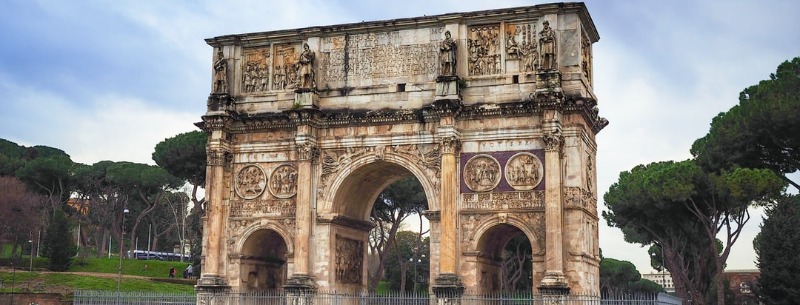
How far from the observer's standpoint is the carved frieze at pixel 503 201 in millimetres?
22995

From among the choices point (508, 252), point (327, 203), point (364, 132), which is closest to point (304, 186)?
point (327, 203)

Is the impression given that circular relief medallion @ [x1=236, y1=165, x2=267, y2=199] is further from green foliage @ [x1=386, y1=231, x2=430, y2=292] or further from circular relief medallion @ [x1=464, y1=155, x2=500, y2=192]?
green foliage @ [x1=386, y1=231, x2=430, y2=292]

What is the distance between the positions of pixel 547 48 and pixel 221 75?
9.85 metres

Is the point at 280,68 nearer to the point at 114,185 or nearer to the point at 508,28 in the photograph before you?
the point at 508,28

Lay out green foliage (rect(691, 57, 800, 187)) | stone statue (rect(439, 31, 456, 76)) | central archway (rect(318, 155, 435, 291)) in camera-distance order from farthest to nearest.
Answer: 1. green foliage (rect(691, 57, 800, 187))
2. central archway (rect(318, 155, 435, 291))
3. stone statue (rect(439, 31, 456, 76))

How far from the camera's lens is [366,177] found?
2586 cm

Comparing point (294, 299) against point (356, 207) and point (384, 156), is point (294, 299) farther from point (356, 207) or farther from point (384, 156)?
point (384, 156)

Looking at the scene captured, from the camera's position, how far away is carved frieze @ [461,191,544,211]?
905 inches

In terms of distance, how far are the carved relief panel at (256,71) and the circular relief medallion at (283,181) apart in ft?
8.52

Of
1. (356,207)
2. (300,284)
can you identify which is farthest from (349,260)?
(300,284)

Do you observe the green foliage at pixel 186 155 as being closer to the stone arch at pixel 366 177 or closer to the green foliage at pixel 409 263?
the green foliage at pixel 409 263

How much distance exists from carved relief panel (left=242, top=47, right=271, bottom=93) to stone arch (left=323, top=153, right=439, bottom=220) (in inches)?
153

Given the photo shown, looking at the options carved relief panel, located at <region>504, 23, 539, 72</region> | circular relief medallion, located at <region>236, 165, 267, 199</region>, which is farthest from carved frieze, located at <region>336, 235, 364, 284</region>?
carved relief panel, located at <region>504, 23, 539, 72</region>

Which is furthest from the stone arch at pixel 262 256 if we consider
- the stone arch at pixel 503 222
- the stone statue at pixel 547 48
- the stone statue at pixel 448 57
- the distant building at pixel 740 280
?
the distant building at pixel 740 280
